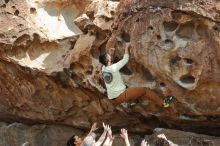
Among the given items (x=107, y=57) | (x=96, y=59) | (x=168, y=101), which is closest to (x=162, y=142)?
(x=168, y=101)

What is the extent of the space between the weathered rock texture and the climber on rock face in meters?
0.10

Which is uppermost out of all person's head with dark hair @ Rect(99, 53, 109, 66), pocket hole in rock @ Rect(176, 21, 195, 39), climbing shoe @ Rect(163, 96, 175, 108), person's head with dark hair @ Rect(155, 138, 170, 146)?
pocket hole in rock @ Rect(176, 21, 195, 39)

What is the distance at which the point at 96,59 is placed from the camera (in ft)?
28.8

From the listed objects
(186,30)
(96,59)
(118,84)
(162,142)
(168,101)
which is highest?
(186,30)

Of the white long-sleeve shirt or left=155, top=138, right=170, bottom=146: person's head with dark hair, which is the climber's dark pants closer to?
the white long-sleeve shirt

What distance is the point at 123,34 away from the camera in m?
8.39

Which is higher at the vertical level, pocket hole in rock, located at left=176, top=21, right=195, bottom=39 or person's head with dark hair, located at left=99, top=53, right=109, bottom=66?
pocket hole in rock, located at left=176, top=21, right=195, bottom=39

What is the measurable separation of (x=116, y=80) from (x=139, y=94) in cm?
43

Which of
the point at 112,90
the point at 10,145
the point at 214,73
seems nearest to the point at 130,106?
the point at 112,90

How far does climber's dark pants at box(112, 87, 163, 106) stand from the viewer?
8235 millimetres

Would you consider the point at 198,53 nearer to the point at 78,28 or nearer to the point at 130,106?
the point at 130,106

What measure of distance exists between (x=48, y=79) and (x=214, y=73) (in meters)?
3.08

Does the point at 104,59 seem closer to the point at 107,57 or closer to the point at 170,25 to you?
the point at 107,57

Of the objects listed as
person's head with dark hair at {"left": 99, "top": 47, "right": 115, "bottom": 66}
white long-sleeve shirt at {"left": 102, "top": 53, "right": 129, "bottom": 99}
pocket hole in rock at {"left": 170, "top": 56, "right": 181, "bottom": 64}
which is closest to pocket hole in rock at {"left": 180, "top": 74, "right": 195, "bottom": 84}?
pocket hole in rock at {"left": 170, "top": 56, "right": 181, "bottom": 64}
